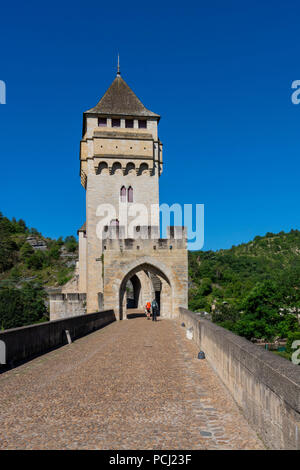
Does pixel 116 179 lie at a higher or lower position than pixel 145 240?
higher

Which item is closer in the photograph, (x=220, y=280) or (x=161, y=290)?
(x=161, y=290)

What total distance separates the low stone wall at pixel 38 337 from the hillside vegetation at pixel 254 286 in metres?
26.4

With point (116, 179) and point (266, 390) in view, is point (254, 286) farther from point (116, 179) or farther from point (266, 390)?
point (266, 390)

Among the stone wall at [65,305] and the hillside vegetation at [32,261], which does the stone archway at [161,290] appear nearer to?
the stone wall at [65,305]

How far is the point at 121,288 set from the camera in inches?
955

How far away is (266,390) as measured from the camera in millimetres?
3998

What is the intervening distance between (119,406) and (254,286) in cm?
4098

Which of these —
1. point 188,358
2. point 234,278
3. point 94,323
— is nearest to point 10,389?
point 188,358

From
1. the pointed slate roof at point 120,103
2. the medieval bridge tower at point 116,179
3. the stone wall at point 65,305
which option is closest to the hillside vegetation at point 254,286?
the medieval bridge tower at point 116,179

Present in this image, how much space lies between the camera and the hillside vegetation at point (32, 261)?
73.9m

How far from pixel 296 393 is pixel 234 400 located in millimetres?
2849

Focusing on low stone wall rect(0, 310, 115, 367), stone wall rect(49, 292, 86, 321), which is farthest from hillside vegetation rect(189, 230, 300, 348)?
low stone wall rect(0, 310, 115, 367)

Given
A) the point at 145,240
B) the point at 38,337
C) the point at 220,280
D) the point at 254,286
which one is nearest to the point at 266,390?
the point at 38,337

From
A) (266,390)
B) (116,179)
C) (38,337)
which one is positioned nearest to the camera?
(266,390)
